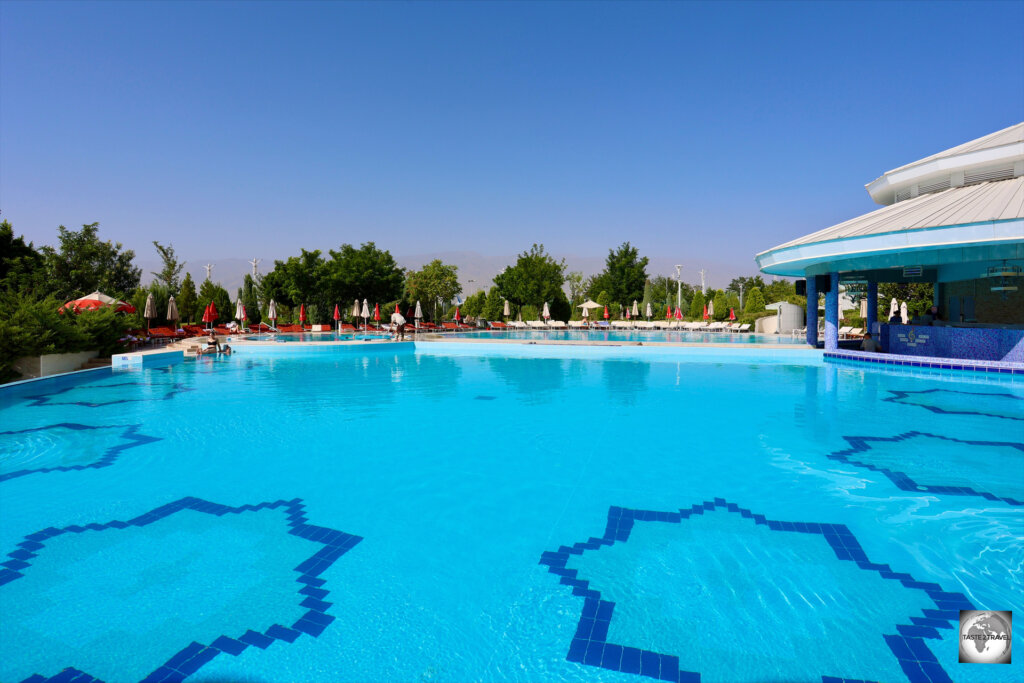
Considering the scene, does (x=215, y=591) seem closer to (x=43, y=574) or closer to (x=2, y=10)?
(x=43, y=574)

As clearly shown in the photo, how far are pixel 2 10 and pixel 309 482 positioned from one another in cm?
1716

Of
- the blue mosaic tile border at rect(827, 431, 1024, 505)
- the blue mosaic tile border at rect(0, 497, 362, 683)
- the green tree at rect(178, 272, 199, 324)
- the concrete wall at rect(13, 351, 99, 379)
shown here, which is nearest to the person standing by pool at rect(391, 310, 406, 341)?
the concrete wall at rect(13, 351, 99, 379)

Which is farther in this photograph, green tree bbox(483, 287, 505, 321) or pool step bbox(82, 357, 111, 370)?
green tree bbox(483, 287, 505, 321)

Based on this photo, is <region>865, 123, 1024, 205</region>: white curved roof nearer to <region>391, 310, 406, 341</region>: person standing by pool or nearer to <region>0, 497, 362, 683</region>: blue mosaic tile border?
<region>391, 310, 406, 341</region>: person standing by pool

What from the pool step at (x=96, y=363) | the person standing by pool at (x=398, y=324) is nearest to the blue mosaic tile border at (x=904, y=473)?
the pool step at (x=96, y=363)

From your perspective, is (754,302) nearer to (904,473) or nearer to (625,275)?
(625,275)

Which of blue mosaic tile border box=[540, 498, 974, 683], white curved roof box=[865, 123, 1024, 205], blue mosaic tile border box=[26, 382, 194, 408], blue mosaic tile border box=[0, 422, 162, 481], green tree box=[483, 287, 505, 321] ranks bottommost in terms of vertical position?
blue mosaic tile border box=[540, 498, 974, 683]

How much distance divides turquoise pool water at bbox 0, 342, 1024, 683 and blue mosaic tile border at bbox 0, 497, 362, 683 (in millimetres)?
22

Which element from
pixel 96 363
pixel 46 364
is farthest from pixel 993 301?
pixel 96 363

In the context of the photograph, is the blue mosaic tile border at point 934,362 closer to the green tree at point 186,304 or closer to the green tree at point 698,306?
the green tree at point 698,306

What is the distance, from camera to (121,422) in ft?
29.7

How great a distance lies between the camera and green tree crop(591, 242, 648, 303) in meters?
49.7

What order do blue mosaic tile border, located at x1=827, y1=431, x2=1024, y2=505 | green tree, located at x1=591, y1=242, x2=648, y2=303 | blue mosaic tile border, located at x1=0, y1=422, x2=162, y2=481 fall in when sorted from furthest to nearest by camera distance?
green tree, located at x1=591, y1=242, x2=648, y2=303 < blue mosaic tile border, located at x1=0, y1=422, x2=162, y2=481 < blue mosaic tile border, located at x1=827, y1=431, x2=1024, y2=505

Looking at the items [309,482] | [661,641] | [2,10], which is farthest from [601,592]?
[2,10]
